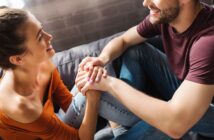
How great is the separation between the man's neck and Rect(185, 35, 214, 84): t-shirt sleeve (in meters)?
0.11

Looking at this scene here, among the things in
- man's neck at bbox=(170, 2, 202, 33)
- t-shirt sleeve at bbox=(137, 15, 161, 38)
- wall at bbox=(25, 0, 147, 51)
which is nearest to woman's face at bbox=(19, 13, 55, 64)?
t-shirt sleeve at bbox=(137, 15, 161, 38)

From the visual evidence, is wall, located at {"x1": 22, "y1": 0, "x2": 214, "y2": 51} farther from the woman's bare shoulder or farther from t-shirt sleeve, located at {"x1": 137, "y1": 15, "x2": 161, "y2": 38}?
the woman's bare shoulder

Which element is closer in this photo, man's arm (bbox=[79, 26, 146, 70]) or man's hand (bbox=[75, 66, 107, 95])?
man's hand (bbox=[75, 66, 107, 95])

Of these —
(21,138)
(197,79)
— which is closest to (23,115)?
(21,138)

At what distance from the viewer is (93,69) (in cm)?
127

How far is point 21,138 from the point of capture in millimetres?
1298

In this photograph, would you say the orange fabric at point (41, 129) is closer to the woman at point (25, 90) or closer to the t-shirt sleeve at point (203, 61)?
the woman at point (25, 90)

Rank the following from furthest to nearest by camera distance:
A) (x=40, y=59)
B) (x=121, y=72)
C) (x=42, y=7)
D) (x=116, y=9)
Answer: (x=116, y=9) < (x=42, y=7) < (x=121, y=72) < (x=40, y=59)

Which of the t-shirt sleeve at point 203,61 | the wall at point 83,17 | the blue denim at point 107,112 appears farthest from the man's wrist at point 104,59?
the wall at point 83,17

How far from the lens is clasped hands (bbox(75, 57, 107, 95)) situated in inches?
47.8

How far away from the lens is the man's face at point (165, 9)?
1150 millimetres

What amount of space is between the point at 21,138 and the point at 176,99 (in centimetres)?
66

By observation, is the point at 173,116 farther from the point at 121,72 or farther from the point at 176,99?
the point at 121,72

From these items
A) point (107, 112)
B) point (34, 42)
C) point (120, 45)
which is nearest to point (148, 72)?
point (120, 45)
